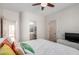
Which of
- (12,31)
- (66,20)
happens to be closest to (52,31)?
(66,20)

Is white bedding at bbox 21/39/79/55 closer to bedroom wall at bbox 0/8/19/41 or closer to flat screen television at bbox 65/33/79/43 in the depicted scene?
flat screen television at bbox 65/33/79/43

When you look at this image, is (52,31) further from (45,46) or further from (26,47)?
(26,47)

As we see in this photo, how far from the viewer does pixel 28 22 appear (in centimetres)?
125

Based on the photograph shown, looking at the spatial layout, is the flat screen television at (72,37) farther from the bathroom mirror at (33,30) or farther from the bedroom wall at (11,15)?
the bedroom wall at (11,15)

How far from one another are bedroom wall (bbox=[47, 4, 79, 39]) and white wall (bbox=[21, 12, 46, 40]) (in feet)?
0.43

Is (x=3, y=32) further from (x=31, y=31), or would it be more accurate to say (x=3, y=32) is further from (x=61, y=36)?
(x=61, y=36)

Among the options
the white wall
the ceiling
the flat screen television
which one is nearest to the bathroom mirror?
the white wall

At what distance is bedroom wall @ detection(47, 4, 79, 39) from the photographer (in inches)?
46.1

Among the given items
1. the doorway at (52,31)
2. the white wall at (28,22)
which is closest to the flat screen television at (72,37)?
the doorway at (52,31)

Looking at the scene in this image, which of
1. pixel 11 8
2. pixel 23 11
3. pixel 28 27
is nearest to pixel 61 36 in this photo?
pixel 28 27

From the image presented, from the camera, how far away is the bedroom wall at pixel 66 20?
1.17 meters

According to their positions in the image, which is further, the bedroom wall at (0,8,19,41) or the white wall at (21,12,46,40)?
the white wall at (21,12,46,40)

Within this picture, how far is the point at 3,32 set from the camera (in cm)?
114
